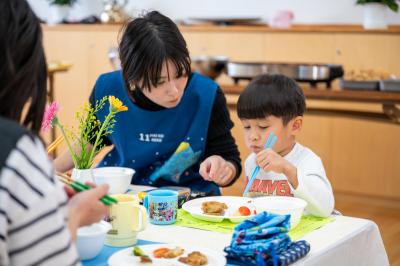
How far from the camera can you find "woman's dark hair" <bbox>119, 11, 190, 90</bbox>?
1992 mm

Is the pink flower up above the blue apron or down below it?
above

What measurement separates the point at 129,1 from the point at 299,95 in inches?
184

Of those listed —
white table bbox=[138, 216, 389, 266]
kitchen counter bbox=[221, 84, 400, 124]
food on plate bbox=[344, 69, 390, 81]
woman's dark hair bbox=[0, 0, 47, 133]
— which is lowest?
kitchen counter bbox=[221, 84, 400, 124]

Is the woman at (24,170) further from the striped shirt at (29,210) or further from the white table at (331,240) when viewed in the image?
the white table at (331,240)

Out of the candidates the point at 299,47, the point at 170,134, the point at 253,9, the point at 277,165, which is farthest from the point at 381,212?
the point at 277,165

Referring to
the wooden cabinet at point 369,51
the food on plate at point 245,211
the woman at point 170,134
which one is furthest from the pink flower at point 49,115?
the wooden cabinet at point 369,51

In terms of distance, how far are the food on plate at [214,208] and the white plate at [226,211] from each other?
0.5 inches

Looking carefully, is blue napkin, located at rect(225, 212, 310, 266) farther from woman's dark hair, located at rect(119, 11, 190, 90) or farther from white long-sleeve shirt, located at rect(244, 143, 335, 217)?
woman's dark hair, located at rect(119, 11, 190, 90)

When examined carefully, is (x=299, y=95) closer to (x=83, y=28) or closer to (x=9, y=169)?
(x=9, y=169)

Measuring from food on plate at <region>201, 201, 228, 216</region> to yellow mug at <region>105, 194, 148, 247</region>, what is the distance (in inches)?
9.5

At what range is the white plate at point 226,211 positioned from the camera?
1673mm

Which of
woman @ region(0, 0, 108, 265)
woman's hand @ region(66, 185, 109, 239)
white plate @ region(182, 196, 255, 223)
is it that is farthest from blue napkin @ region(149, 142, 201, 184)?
woman @ region(0, 0, 108, 265)

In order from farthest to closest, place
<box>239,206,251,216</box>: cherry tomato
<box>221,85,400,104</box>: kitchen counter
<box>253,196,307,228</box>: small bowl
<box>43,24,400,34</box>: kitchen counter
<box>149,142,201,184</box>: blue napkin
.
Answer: <box>43,24,400,34</box>: kitchen counter → <box>221,85,400,104</box>: kitchen counter → <box>149,142,201,184</box>: blue napkin → <box>239,206,251,216</box>: cherry tomato → <box>253,196,307,228</box>: small bowl

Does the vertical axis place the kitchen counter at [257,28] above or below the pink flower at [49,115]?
below
